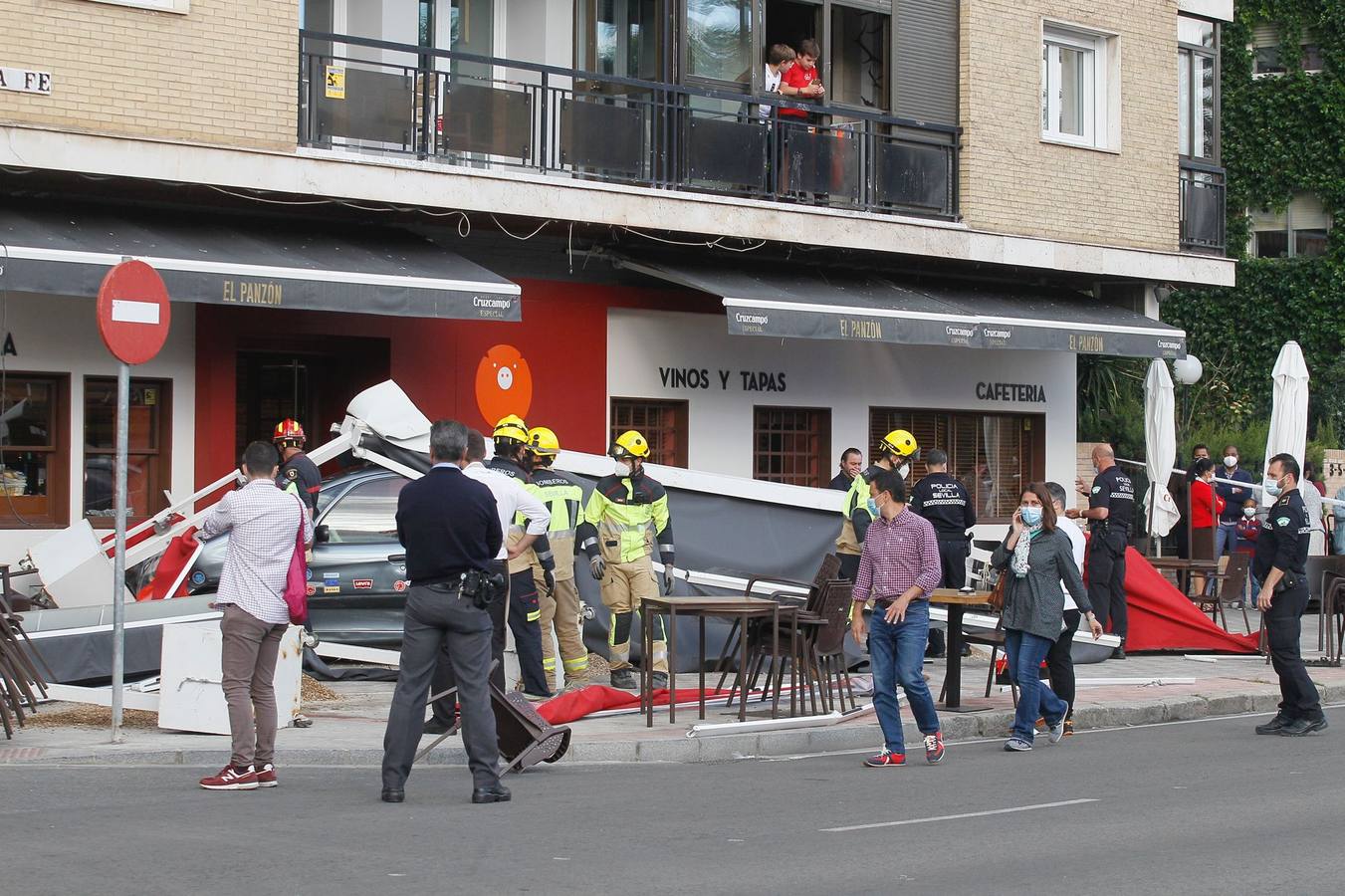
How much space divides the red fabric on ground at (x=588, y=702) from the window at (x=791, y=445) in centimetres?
819

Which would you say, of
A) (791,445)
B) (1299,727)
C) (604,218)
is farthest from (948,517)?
(791,445)

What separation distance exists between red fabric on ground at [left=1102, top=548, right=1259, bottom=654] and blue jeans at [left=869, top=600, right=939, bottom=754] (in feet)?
22.0

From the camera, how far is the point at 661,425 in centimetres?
2002

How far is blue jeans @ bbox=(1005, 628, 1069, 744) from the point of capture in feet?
37.1

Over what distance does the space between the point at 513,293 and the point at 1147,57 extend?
11.1 m

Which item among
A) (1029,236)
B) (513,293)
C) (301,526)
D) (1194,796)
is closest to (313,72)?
(513,293)

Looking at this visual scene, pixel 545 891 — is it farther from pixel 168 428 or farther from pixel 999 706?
pixel 168 428

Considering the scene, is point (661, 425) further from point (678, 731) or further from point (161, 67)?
point (678, 731)

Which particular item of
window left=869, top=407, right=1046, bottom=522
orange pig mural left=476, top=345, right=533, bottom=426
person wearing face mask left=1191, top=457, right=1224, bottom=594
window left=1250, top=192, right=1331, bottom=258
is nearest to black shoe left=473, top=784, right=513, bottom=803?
orange pig mural left=476, top=345, right=533, bottom=426

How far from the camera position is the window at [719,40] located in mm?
19484

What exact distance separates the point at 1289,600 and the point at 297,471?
7.36 meters

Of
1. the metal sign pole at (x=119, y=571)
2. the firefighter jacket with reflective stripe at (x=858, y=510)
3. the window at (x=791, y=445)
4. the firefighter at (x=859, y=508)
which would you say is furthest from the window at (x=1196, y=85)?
the metal sign pole at (x=119, y=571)

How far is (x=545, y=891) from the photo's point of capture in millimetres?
6852

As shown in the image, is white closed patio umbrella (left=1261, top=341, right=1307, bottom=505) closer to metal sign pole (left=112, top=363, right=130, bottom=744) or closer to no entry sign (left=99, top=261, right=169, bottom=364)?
no entry sign (left=99, top=261, right=169, bottom=364)
